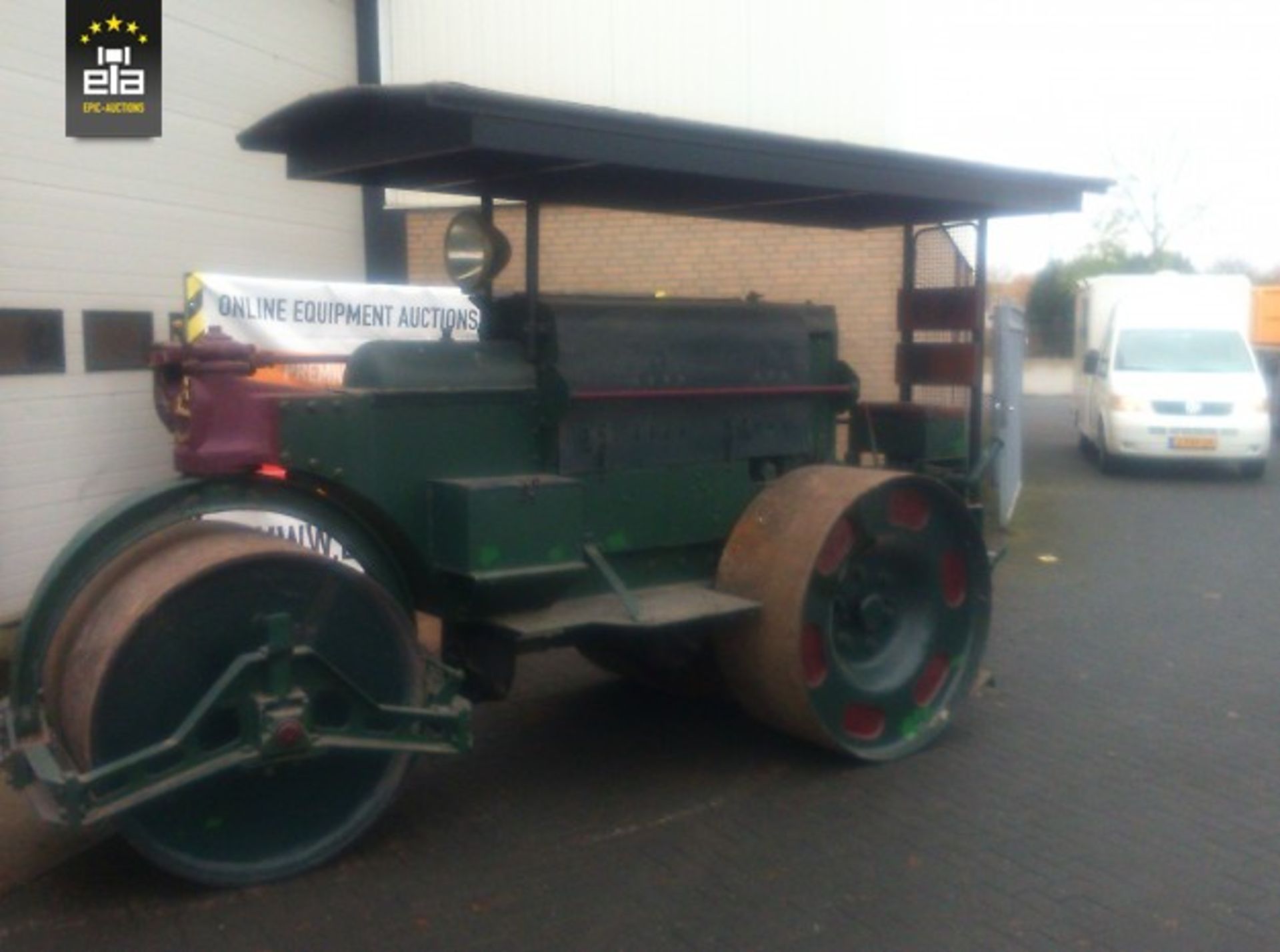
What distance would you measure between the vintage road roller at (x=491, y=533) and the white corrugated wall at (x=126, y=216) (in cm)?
297

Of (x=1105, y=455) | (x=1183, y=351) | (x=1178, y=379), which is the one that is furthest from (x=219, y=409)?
(x=1183, y=351)

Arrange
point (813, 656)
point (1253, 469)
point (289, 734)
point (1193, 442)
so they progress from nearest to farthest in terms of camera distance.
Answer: point (289, 734) < point (813, 656) < point (1193, 442) < point (1253, 469)

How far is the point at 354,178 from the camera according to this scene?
6250mm

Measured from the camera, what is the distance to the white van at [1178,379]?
17.8 m

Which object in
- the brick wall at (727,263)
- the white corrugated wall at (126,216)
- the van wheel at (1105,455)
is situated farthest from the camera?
the van wheel at (1105,455)

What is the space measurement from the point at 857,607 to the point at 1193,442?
12.5m

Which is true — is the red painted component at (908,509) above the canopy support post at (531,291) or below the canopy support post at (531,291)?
below

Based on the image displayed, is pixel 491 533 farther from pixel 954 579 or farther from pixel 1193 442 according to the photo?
pixel 1193 442

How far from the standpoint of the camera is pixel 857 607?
6.44 metres

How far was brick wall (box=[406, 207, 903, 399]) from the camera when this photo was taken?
48.0 feet

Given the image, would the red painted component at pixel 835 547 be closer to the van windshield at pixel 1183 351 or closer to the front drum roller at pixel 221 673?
the front drum roller at pixel 221 673

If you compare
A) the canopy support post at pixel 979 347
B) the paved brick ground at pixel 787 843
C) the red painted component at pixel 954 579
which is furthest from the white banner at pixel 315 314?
the red painted component at pixel 954 579

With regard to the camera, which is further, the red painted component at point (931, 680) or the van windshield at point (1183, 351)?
the van windshield at point (1183, 351)

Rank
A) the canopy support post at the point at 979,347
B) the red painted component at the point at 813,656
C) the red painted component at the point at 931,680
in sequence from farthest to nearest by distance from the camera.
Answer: the canopy support post at the point at 979,347 < the red painted component at the point at 931,680 < the red painted component at the point at 813,656
